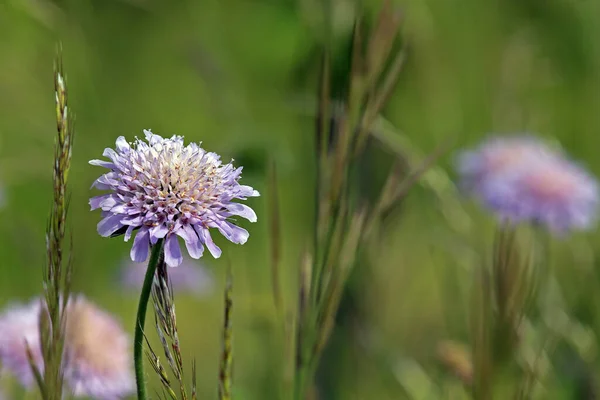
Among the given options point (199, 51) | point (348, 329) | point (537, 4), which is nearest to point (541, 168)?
point (348, 329)

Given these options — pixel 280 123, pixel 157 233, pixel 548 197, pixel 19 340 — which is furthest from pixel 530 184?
pixel 280 123

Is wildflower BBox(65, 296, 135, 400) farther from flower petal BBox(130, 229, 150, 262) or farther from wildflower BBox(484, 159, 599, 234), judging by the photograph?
wildflower BBox(484, 159, 599, 234)

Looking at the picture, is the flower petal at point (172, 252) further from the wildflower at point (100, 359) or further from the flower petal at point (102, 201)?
the wildflower at point (100, 359)

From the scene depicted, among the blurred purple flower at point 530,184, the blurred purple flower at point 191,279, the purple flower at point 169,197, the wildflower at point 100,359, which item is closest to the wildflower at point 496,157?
the blurred purple flower at point 530,184

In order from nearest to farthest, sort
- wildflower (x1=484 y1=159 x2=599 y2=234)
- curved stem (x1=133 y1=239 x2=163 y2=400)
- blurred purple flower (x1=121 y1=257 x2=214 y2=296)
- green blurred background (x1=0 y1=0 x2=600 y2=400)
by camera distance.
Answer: curved stem (x1=133 y1=239 x2=163 y2=400) < green blurred background (x1=0 y1=0 x2=600 y2=400) < wildflower (x1=484 y1=159 x2=599 y2=234) < blurred purple flower (x1=121 y1=257 x2=214 y2=296)

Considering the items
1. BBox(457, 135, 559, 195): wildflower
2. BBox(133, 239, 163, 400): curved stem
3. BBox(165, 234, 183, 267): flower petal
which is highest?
BBox(457, 135, 559, 195): wildflower

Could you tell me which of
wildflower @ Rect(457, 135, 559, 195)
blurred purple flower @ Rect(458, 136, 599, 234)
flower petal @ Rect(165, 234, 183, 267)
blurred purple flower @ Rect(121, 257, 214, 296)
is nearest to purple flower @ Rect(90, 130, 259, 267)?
flower petal @ Rect(165, 234, 183, 267)

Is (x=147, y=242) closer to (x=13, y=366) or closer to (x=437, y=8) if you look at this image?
(x=13, y=366)
